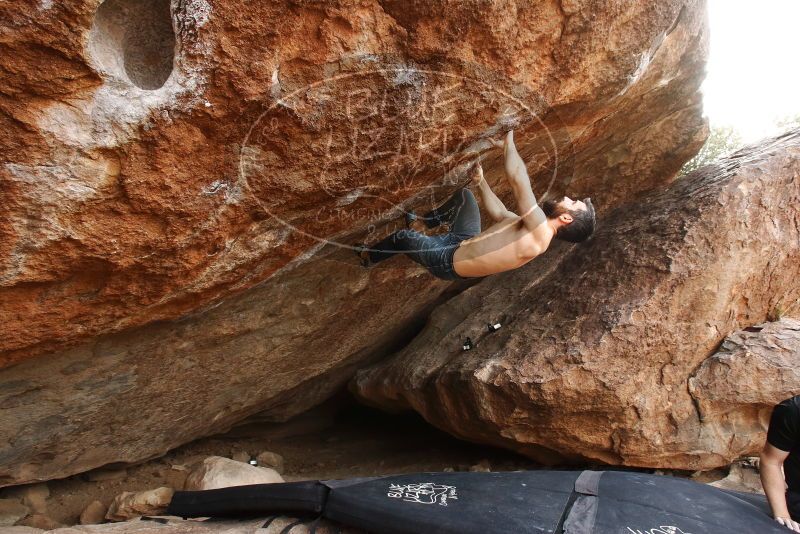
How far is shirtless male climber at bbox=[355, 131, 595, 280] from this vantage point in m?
2.96

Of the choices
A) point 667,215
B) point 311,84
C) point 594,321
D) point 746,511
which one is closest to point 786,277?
point 667,215

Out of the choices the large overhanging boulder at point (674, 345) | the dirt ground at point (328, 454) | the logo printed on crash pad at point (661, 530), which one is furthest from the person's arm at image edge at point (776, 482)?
the dirt ground at point (328, 454)

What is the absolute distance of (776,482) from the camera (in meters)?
2.99

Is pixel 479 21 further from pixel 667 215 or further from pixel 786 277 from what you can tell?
pixel 786 277

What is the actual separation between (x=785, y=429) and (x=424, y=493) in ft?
6.86

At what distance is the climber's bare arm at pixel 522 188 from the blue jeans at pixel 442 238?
54 centimetres

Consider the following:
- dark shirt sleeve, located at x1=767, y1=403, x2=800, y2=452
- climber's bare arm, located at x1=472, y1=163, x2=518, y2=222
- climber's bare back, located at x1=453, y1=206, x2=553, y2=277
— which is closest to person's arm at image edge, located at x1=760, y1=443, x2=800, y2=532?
dark shirt sleeve, located at x1=767, y1=403, x2=800, y2=452

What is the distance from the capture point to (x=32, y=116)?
1985 millimetres

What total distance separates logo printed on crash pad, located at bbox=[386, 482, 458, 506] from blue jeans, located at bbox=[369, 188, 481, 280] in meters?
1.32

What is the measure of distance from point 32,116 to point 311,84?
110 centimetres

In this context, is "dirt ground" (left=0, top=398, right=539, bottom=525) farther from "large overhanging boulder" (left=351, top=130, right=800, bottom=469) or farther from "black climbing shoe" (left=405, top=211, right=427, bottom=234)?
"black climbing shoe" (left=405, top=211, right=427, bottom=234)

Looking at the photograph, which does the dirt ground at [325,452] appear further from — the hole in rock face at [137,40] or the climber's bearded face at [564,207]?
the hole in rock face at [137,40]

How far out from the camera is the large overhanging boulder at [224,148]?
82.7 inches

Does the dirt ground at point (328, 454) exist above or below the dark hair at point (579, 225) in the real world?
below
